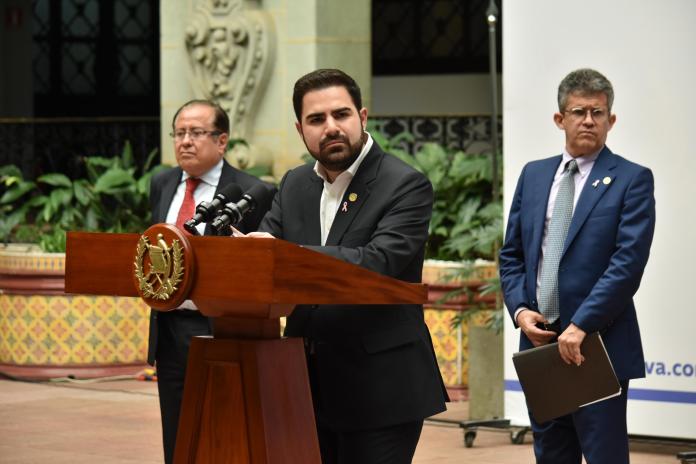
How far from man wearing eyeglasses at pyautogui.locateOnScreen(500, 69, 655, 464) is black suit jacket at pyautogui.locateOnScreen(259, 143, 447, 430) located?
4.09ft

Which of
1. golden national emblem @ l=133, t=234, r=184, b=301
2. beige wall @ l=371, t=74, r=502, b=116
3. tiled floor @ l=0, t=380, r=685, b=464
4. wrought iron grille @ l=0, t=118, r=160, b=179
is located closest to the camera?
golden national emblem @ l=133, t=234, r=184, b=301

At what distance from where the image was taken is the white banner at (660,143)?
24.1 ft

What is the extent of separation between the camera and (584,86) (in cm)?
534

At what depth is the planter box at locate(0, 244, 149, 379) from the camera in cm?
1134

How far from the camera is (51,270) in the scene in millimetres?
11320

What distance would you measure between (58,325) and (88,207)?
121 centimetres

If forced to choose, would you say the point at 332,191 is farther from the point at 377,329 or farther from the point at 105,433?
the point at 105,433

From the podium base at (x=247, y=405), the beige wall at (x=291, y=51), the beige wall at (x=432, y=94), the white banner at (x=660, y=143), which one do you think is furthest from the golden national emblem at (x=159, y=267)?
the beige wall at (x=432, y=94)

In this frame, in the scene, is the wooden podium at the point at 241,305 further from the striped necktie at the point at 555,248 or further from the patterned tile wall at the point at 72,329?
the patterned tile wall at the point at 72,329

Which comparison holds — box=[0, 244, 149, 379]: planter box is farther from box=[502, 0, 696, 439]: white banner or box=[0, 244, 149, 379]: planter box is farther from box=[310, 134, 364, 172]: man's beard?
box=[310, 134, 364, 172]: man's beard

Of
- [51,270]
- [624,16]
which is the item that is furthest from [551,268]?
[51,270]

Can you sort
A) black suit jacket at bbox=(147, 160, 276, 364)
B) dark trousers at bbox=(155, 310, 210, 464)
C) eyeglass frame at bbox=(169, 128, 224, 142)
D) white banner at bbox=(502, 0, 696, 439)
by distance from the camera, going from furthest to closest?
white banner at bbox=(502, 0, 696, 439) → eyeglass frame at bbox=(169, 128, 224, 142) → black suit jacket at bbox=(147, 160, 276, 364) → dark trousers at bbox=(155, 310, 210, 464)

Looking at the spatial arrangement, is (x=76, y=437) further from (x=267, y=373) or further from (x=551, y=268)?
(x=267, y=373)

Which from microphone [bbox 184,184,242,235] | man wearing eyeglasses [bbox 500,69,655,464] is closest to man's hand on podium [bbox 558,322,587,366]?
man wearing eyeglasses [bbox 500,69,655,464]
